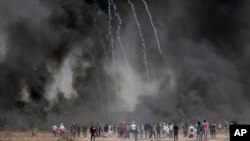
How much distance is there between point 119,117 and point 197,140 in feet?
183

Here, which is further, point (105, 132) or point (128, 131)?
point (105, 132)

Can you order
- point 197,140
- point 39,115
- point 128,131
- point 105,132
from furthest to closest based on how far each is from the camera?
point 39,115 < point 105,132 < point 128,131 < point 197,140

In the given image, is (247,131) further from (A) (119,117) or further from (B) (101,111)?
(B) (101,111)

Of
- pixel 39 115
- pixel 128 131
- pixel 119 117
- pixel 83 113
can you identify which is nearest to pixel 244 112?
pixel 119 117

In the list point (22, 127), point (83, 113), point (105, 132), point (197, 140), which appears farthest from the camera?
point (83, 113)

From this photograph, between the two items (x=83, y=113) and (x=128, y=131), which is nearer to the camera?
(x=128, y=131)

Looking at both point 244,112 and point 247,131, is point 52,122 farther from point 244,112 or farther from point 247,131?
point 247,131

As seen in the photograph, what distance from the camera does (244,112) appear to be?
106 meters

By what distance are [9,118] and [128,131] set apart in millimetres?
40817

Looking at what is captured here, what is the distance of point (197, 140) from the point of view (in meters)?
50.8

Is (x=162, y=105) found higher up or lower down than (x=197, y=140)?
higher up

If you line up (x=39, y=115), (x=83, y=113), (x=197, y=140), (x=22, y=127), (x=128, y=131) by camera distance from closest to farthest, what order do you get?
(x=197, y=140) < (x=128, y=131) < (x=22, y=127) < (x=39, y=115) < (x=83, y=113)

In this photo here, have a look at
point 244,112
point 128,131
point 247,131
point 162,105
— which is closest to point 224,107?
point 244,112

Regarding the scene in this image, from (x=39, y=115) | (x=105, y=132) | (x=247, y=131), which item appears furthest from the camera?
(x=39, y=115)
